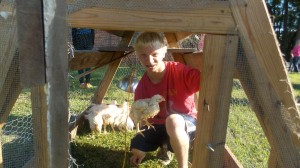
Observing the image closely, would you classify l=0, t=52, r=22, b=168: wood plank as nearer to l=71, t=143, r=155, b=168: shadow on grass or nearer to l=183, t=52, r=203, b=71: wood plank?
l=71, t=143, r=155, b=168: shadow on grass

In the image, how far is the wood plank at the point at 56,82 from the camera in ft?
4.03

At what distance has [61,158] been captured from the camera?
137 centimetres

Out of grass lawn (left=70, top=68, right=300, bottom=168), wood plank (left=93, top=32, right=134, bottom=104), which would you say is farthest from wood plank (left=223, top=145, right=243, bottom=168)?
wood plank (left=93, top=32, right=134, bottom=104)

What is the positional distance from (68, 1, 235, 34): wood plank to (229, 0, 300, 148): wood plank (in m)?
0.05

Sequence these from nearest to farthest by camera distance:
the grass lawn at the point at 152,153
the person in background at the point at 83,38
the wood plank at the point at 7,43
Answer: the wood plank at the point at 7,43
the grass lawn at the point at 152,153
the person in background at the point at 83,38

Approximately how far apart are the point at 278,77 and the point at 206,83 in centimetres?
29

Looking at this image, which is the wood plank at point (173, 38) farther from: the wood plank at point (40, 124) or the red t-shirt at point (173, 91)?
the wood plank at point (40, 124)

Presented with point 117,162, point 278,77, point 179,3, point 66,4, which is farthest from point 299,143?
point 117,162

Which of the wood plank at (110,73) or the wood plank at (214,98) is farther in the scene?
the wood plank at (110,73)

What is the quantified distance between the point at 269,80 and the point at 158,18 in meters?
0.51

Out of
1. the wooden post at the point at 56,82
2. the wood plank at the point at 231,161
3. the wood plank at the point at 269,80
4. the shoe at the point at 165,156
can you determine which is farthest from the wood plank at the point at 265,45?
the shoe at the point at 165,156

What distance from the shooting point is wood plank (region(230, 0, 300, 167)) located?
53.6 inches

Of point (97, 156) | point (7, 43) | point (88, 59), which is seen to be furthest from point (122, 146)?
point (7, 43)

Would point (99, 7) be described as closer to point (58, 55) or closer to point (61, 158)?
point (58, 55)
